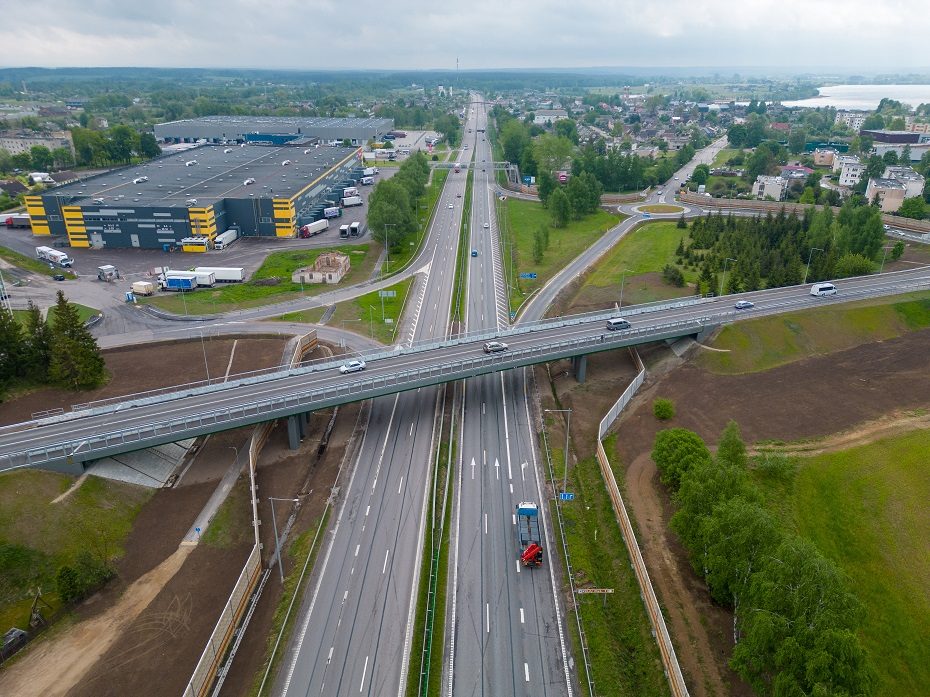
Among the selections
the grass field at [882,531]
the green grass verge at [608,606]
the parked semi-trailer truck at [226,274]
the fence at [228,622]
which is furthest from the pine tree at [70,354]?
the grass field at [882,531]

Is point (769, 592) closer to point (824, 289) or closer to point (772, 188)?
point (824, 289)

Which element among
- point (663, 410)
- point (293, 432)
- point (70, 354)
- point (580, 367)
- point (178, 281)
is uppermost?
point (70, 354)

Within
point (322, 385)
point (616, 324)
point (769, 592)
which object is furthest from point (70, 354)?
point (769, 592)

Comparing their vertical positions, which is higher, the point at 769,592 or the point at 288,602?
the point at 769,592

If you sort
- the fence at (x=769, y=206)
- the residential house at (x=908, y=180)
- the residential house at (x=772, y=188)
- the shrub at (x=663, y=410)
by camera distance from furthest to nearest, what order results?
the residential house at (x=772, y=188) < the residential house at (x=908, y=180) < the fence at (x=769, y=206) < the shrub at (x=663, y=410)

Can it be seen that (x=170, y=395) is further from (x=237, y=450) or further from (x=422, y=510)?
(x=422, y=510)

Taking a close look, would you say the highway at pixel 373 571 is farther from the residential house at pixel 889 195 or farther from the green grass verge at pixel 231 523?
the residential house at pixel 889 195
